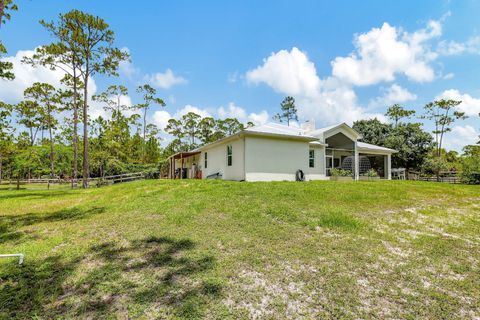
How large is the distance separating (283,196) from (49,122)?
3602cm

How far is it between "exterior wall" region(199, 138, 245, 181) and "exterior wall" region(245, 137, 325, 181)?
45cm

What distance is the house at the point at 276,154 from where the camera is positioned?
1379 cm

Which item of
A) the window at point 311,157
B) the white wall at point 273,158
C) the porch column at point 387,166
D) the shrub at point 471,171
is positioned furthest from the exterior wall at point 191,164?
the shrub at point 471,171

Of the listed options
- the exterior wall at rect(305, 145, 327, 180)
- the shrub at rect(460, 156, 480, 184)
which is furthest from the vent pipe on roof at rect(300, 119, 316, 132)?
the shrub at rect(460, 156, 480, 184)

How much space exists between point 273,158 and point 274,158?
3.0 inches

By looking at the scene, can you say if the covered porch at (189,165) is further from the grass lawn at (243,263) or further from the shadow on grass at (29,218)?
the grass lawn at (243,263)

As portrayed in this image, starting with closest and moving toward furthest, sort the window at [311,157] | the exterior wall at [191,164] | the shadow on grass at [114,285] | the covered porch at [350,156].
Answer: the shadow on grass at [114,285], the window at [311,157], the covered porch at [350,156], the exterior wall at [191,164]

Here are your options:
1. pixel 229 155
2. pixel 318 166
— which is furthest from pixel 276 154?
pixel 318 166

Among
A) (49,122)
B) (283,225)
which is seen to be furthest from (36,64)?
(283,225)

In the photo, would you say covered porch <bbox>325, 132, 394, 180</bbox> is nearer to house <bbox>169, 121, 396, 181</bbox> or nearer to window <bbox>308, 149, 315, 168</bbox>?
house <bbox>169, 121, 396, 181</bbox>

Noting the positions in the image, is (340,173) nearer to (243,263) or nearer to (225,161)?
(225,161)

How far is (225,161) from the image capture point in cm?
1594

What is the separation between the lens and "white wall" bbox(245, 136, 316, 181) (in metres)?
13.7

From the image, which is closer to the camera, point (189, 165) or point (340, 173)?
point (340, 173)
